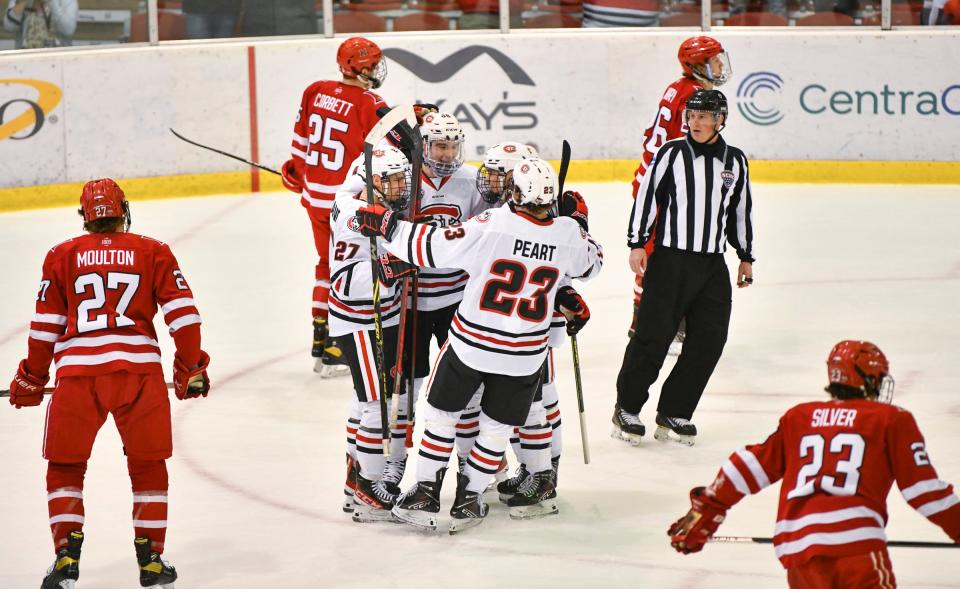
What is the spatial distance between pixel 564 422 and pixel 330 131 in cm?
170

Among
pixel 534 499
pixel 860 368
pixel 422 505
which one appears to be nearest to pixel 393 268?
pixel 422 505

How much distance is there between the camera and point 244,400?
6250 millimetres

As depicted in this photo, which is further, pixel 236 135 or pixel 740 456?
pixel 236 135

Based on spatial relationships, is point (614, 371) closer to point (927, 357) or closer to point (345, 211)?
point (927, 357)

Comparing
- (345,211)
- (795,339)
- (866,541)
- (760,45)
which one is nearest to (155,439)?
(345,211)

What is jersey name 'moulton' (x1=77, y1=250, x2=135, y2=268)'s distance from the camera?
4.05 m

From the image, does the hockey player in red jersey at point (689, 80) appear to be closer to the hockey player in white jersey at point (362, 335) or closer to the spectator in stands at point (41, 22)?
the hockey player in white jersey at point (362, 335)

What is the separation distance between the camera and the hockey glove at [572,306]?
477 centimetres

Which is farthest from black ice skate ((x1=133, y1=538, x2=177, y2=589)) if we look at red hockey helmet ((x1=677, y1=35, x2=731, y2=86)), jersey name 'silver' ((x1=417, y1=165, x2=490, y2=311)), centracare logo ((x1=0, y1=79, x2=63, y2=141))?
centracare logo ((x1=0, y1=79, x2=63, y2=141))

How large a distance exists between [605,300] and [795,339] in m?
1.15

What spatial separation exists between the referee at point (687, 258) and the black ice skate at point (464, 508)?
1065 millimetres

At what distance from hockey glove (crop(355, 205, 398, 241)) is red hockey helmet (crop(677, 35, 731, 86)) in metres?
2.17

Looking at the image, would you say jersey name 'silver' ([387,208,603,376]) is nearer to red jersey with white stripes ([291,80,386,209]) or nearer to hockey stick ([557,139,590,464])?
hockey stick ([557,139,590,464])

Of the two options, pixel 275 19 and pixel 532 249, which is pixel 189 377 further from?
pixel 275 19
